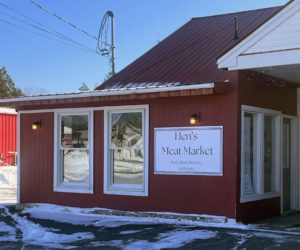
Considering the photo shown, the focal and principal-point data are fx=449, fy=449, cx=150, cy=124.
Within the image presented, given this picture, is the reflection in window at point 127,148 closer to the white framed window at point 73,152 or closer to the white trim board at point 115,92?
the white framed window at point 73,152

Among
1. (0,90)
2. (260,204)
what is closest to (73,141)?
(260,204)

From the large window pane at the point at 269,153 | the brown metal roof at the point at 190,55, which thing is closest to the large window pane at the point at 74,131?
the brown metal roof at the point at 190,55

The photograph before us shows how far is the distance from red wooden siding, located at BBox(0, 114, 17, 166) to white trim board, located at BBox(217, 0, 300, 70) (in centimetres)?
1749

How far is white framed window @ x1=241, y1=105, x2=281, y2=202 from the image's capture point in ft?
28.8

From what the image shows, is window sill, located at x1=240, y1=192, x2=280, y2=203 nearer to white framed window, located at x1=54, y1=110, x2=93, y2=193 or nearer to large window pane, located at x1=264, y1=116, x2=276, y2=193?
large window pane, located at x1=264, y1=116, x2=276, y2=193

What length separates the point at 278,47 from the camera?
7617 mm

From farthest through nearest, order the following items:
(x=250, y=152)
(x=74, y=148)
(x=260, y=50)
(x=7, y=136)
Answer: (x=7, y=136) < (x=74, y=148) < (x=250, y=152) < (x=260, y=50)

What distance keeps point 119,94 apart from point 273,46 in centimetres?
318

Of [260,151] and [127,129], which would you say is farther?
[127,129]

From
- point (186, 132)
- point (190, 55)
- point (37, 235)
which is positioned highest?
point (190, 55)

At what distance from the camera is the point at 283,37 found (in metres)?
7.57

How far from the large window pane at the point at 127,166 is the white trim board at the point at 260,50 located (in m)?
2.74

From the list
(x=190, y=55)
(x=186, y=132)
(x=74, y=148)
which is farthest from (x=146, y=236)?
(x=190, y=55)

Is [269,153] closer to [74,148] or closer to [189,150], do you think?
[189,150]
